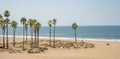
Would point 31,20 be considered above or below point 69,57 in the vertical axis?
above

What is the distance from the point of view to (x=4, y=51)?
5028 cm

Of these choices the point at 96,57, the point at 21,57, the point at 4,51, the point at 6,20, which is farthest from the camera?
the point at 6,20

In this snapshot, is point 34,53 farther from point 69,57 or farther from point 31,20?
point 31,20

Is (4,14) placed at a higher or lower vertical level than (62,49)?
higher

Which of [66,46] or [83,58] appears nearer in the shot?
[83,58]

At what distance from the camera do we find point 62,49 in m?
57.8

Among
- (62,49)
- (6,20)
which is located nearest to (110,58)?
(62,49)

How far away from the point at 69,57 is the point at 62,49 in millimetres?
12245

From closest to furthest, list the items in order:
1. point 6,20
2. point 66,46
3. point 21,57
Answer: point 21,57, point 6,20, point 66,46

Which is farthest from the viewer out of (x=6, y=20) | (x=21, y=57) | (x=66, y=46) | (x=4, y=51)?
(x=66, y=46)

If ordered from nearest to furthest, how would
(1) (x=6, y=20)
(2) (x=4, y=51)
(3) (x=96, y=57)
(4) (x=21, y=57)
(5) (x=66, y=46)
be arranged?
(4) (x=21, y=57), (3) (x=96, y=57), (2) (x=4, y=51), (1) (x=6, y=20), (5) (x=66, y=46)

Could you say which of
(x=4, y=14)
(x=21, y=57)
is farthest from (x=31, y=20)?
(x=21, y=57)

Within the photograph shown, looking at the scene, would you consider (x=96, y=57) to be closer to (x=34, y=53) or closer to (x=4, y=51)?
(x=34, y=53)

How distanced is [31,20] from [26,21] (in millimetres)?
1495
